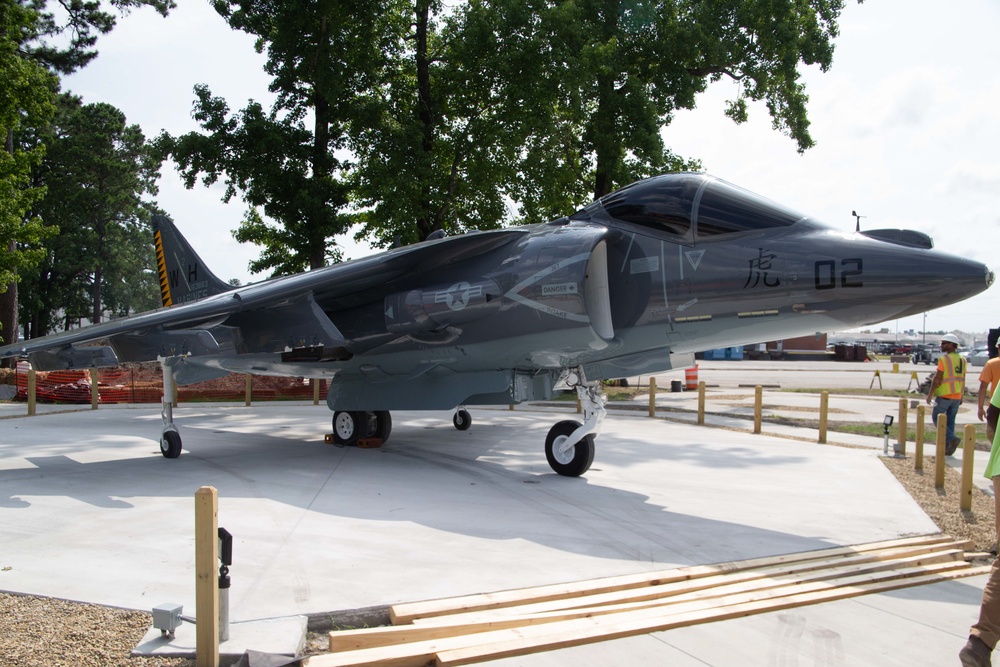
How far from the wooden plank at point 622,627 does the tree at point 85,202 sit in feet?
139

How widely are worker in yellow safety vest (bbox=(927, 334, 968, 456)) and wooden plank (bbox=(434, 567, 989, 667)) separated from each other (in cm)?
743

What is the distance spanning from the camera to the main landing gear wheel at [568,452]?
8914mm

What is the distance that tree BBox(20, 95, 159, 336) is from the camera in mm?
42594

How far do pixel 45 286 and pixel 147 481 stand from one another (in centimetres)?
4693

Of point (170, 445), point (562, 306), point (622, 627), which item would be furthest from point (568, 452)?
point (170, 445)

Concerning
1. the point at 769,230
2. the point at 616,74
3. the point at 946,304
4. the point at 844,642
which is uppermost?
the point at 616,74

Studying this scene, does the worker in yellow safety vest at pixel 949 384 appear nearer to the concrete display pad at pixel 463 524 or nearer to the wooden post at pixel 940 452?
the concrete display pad at pixel 463 524

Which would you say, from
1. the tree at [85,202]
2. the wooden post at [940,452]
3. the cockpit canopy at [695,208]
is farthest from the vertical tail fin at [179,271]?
the tree at [85,202]

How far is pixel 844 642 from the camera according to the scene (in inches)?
161

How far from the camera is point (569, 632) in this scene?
13.5 ft

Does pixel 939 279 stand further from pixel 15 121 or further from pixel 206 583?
pixel 15 121

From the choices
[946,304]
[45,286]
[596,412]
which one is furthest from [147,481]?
[45,286]

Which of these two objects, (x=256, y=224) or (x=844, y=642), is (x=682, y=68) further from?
(x=844, y=642)

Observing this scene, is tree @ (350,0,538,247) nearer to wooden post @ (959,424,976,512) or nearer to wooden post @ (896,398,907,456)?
wooden post @ (896,398,907,456)
